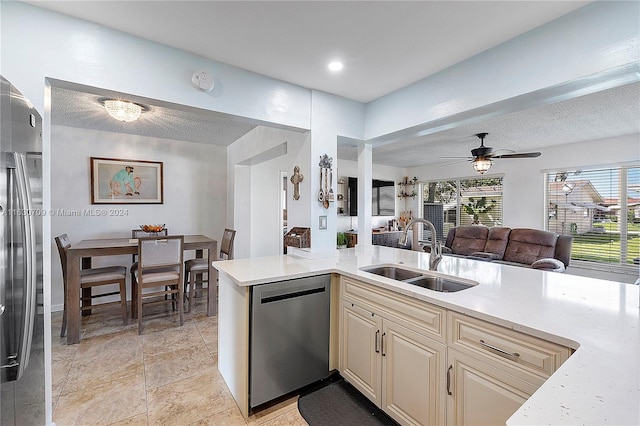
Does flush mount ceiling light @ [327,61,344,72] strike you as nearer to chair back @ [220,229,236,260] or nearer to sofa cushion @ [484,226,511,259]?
chair back @ [220,229,236,260]

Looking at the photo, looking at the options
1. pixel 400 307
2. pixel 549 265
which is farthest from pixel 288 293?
pixel 549 265

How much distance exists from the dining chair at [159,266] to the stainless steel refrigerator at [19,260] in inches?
66.3

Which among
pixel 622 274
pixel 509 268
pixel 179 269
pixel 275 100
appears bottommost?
pixel 622 274

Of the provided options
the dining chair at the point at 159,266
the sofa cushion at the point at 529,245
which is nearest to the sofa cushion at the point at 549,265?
the sofa cushion at the point at 529,245

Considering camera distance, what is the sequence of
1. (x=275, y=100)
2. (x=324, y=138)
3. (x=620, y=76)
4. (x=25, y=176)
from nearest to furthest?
(x=25, y=176), (x=620, y=76), (x=275, y=100), (x=324, y=138)

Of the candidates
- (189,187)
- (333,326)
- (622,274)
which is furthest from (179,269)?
(622,274)

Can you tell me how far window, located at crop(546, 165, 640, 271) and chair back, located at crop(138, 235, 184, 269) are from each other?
6.02m

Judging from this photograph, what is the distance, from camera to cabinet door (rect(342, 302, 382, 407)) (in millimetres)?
1736

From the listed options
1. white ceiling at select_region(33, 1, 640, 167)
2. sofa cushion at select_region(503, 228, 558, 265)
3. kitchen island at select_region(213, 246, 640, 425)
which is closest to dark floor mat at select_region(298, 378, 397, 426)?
kitchen island at select_region(213, 246, 640, 425)

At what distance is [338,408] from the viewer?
181 centimetres

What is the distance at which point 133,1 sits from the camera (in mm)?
1487

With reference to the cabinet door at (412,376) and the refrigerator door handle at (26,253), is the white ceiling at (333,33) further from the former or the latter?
the cabinet door at (412,376)

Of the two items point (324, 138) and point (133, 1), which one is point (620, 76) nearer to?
point (324, 138)

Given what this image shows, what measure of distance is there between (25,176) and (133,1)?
1052 mm
